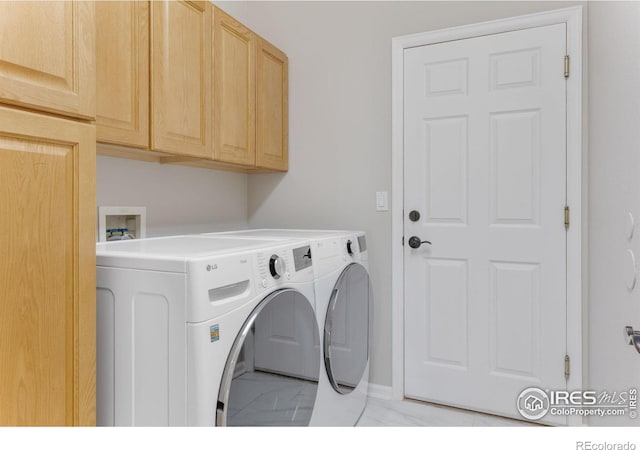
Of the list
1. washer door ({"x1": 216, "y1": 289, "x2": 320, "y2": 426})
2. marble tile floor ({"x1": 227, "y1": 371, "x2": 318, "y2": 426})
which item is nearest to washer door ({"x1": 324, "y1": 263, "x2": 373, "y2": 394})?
washer door ({"x1": 216, "y1": 289, "x2": 320, "y2": 426})

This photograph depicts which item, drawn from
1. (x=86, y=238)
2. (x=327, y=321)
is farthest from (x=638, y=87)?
(x=86, y=238)

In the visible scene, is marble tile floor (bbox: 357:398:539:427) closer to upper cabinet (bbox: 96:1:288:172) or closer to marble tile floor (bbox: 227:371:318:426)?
marble tile floor (bbox: 227:371:318:426)

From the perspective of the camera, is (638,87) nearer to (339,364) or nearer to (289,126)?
(339,364)

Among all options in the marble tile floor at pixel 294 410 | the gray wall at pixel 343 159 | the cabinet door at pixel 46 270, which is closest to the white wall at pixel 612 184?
the gray wall at pixel 343 159

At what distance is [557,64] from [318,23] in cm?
130

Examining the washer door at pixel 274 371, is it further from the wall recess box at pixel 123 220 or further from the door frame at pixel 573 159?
the door frame at pixel 573 159

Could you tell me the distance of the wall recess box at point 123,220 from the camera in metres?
1.71

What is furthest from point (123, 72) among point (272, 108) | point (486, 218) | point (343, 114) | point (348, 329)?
point (486, 218)

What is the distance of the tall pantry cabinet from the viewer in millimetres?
916

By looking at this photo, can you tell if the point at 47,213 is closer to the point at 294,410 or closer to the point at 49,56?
the point at 49,56

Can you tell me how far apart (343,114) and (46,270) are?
1.78 meters

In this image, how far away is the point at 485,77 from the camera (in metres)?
2.06

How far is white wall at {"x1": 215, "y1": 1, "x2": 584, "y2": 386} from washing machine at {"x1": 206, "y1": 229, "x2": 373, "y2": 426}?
0.21 m

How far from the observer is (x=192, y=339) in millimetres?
1031
